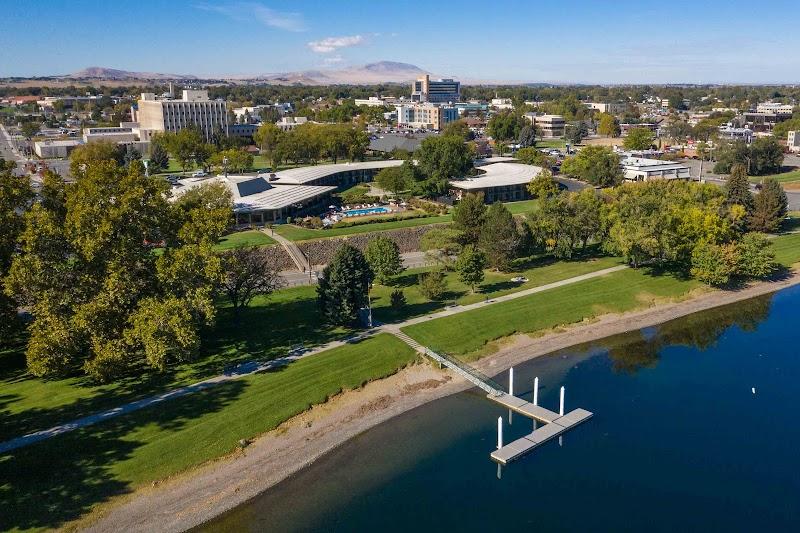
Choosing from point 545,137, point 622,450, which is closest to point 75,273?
point 622,450

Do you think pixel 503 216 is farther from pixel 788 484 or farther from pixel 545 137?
pixel 545 137

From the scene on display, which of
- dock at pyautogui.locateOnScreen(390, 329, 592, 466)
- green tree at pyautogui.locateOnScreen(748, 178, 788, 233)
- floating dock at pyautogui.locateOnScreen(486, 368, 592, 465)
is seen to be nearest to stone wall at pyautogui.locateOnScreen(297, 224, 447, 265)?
dock at pyautogui.locateOnScreen(390, 329, 592, 466)

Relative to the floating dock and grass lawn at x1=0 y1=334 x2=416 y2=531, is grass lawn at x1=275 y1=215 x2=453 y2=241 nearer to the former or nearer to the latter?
grass lawn at x1=0 y1=334 x2=416 y2=531

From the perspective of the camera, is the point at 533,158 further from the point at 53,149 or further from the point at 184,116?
the point at 53,149

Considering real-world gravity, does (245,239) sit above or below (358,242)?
above

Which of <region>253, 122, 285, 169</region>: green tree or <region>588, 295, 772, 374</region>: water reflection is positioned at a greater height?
<region>253, 122, 285, 169</region>: green tree

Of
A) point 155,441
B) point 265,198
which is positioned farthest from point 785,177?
point 155,441
